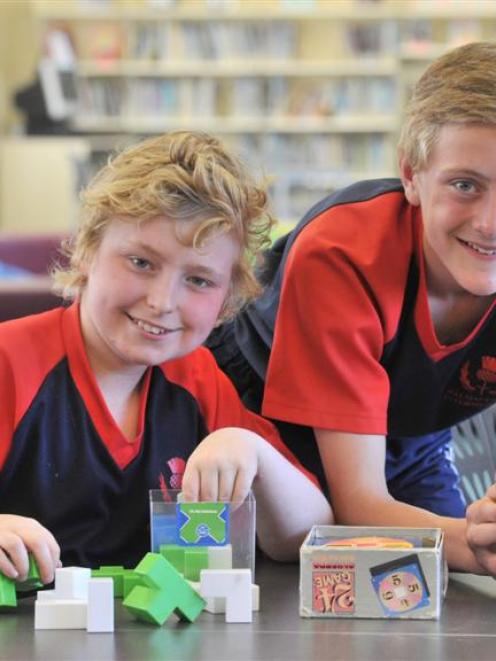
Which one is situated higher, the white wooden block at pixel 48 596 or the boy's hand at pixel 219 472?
the boy's hand at pixel 219 472

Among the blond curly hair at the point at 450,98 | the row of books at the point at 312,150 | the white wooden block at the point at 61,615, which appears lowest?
the white wooden block at the point at 61,615

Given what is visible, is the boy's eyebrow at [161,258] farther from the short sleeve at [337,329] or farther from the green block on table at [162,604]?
the green block on table at [162,604]

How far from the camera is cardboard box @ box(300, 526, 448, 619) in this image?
1.04m

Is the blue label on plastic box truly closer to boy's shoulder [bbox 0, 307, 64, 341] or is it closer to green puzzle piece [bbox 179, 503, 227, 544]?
green puzzle piece [bbox 179, 503, 227, 544]

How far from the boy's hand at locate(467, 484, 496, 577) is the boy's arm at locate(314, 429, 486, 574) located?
111 mm

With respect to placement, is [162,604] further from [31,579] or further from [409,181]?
[409,181]

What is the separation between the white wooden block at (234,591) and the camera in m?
1.04

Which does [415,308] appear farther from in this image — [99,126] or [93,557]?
[99,126]

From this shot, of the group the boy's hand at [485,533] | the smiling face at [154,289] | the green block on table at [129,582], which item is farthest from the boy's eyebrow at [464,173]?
the green block on table at [129,582]

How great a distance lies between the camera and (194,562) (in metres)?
1.11

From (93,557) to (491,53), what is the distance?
69 centimetres

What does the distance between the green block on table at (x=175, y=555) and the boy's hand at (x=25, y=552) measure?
0.30ft

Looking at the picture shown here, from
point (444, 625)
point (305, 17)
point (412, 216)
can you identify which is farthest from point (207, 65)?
point (444, 625)

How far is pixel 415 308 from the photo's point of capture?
4.93 feet
